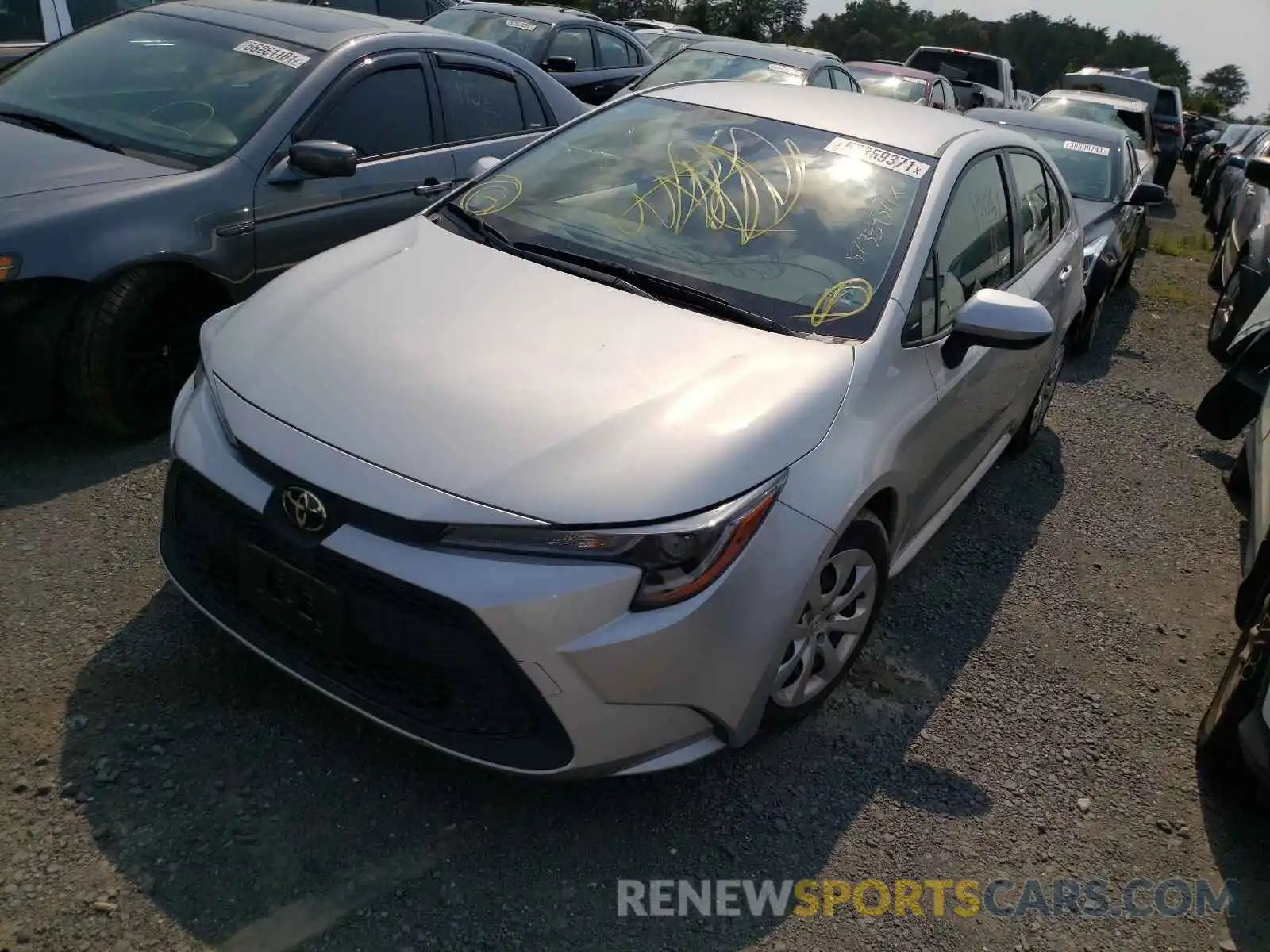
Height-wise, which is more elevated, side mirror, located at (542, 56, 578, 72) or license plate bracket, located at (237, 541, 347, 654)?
license plate bracket, located at (237, 541, 347, 654)

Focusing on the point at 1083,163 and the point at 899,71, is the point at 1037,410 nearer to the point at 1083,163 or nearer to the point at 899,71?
the point at 1083,163

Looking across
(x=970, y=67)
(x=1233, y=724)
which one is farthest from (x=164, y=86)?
(x=970, y=67)

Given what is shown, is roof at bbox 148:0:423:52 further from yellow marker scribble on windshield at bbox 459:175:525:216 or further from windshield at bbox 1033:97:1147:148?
windshield at bbox 1033:97:1147:148

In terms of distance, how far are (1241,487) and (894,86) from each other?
9.96 m

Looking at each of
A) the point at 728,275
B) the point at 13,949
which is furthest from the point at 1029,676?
the point at 13,949

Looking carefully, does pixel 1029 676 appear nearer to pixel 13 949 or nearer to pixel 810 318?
pixel 810 318

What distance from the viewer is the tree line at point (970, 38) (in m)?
44.9

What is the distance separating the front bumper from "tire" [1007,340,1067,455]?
115 inches

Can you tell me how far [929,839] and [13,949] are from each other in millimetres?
2161

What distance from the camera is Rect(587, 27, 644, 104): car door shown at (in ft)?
35.9

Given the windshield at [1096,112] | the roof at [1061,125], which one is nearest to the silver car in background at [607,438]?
the roof at [1061,125]

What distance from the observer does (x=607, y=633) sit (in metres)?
2.28

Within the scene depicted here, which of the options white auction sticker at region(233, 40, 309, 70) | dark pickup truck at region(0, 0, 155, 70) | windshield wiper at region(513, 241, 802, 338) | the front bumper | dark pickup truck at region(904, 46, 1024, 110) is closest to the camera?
the front bumper

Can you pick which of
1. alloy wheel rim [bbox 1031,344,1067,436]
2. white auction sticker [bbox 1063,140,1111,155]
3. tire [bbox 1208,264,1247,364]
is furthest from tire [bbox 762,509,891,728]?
white auction sticker [bbox 1063,140,1111,155]
